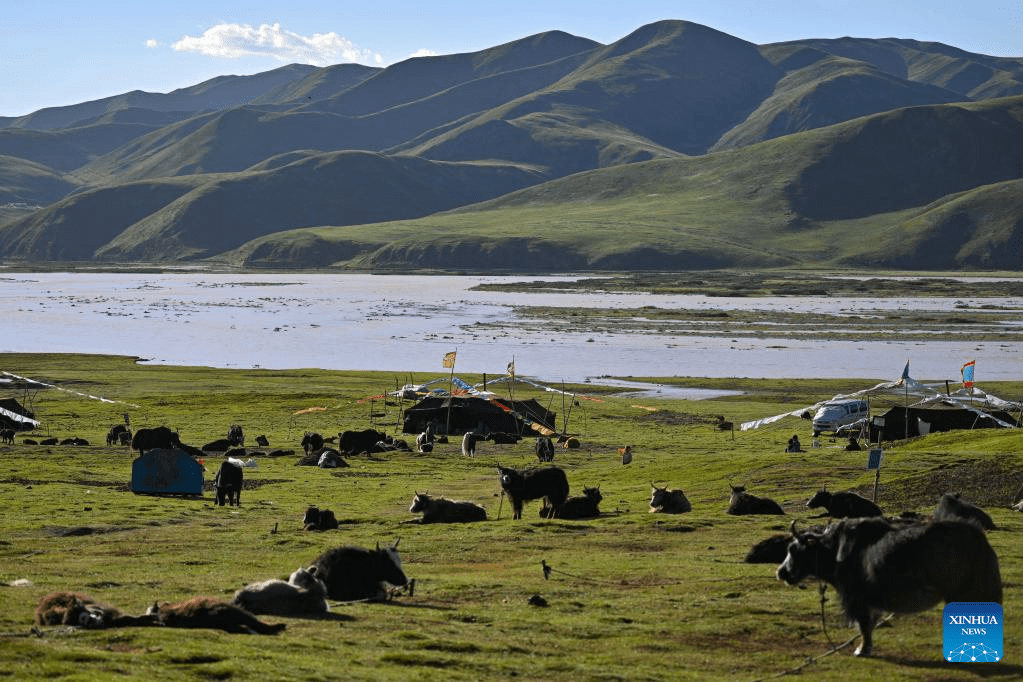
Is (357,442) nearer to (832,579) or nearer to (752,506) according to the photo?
(752,506)

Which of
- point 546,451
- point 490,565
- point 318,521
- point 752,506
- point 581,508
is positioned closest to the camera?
point 490,565

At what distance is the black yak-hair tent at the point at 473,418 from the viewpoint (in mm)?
60562

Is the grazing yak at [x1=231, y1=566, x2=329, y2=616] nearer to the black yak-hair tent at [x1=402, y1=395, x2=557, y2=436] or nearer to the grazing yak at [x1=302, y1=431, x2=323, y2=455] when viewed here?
the grazing yak at [x1=302, y1=431, x2=323, y2=455]

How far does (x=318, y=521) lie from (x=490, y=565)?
6.58m

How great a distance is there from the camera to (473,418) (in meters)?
61.0

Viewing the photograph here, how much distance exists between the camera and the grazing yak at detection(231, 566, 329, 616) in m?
18.6

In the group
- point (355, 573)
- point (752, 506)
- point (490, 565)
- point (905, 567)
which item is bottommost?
point (490, 565)

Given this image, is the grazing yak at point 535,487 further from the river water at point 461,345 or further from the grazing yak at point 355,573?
the river water at point 461,345

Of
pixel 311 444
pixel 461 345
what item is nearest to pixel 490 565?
pixel 311 444

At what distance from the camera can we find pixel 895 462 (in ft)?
116

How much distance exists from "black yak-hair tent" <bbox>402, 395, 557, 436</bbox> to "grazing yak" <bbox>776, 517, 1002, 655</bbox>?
43.6 metres

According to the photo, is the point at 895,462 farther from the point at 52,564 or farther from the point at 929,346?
the point at 929,346

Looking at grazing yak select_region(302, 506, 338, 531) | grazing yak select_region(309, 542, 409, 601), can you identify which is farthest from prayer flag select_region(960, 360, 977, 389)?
grazing yak select_region(309, 542, 409, 601)

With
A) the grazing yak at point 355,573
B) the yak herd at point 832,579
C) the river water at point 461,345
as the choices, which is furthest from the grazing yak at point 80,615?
the river water at point 461,345
